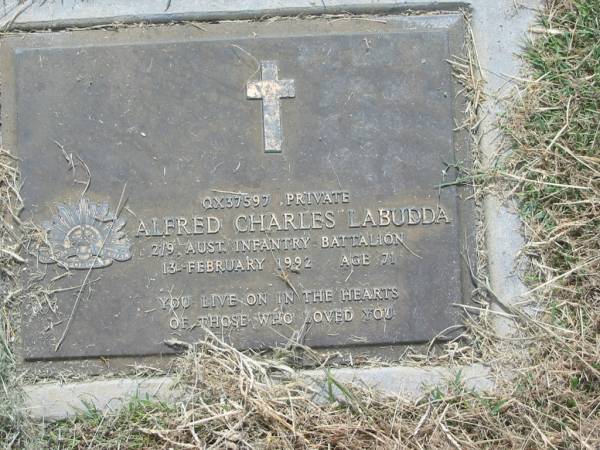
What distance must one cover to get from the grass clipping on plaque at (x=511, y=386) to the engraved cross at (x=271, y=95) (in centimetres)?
98

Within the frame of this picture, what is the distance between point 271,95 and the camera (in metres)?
3.36

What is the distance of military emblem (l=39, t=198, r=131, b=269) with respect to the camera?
3.31 metres

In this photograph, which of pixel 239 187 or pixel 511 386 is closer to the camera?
pixel 511 386

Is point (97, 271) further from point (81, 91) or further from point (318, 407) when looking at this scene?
point (318, 407)

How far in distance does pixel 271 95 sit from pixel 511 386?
1.75m

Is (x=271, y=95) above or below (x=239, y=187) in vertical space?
above

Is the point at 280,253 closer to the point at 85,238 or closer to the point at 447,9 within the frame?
the point at 85,238

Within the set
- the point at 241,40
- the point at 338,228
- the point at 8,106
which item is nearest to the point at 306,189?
the point at 338,228

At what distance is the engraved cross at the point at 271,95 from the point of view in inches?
132

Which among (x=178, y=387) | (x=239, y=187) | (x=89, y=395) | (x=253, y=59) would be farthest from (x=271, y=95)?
(x=89, y=395)

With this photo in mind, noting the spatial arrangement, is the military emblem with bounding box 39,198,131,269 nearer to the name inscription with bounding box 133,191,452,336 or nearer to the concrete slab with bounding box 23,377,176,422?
the name inscription with bounding box 133,191,452,336

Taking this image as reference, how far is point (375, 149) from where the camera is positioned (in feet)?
11.0

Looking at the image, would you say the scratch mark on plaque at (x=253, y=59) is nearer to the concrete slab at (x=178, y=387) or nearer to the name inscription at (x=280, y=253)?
the name inscription at (x=280, y=253)

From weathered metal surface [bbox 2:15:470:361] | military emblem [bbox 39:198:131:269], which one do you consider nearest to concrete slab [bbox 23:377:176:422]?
weathered metal surface [bbox 2:15:470:361]
